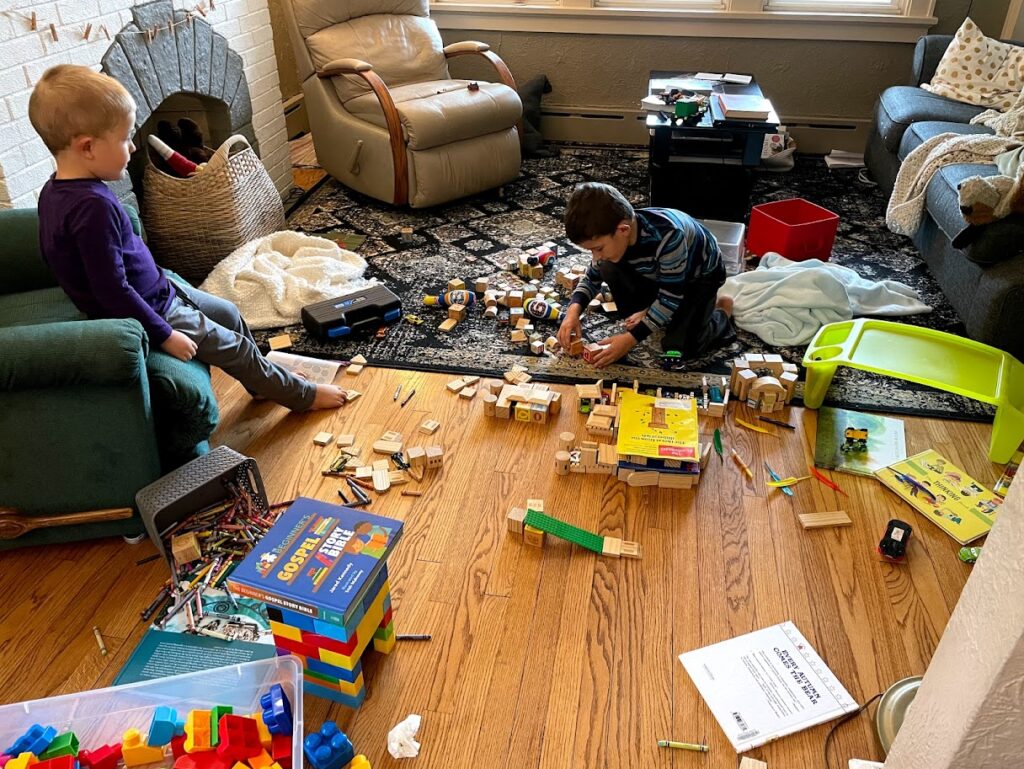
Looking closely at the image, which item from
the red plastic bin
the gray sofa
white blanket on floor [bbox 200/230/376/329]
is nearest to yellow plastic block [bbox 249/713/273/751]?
white blanket on floor [bbox 200/230/376/329]

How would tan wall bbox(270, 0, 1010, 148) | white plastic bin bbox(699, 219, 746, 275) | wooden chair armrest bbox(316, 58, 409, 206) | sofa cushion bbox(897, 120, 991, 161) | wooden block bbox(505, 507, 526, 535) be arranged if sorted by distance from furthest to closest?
1. tan wall bbox(270, 0, 1010, 148)
2. wooden chair armrest bbox(316, 58, 409, 206)
3. sofa cushion bbox(897, 120, 991, 161)
4. white plastic bin bbox(699, 219, 746, 275)
5. wooden block bbox(505, 507, 526, 535)

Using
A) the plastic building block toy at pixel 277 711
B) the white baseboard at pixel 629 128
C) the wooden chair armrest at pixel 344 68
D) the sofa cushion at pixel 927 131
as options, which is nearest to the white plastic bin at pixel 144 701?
the plastic building block toy at pixel 277 711

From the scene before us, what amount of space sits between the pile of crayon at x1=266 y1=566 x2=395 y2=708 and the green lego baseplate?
425mm

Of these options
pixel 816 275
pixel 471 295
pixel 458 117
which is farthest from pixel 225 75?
pixel 816 275

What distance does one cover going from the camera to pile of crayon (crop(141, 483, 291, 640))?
1.65 m

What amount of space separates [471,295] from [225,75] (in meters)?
1.46

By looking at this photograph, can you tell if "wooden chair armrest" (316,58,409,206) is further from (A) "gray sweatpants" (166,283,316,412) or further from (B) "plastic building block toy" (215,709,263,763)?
(B) "plastic building block toy" (215,709,263,763)

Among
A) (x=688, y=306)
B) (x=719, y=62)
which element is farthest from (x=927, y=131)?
(x=688, y=306)

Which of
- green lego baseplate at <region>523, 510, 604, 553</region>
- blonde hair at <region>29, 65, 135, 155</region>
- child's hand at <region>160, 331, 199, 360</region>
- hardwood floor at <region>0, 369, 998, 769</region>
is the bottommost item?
hardwood floor at <region>0, 369, 998, 769</region>

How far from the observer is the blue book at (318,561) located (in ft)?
4.35

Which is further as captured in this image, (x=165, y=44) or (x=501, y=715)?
(x=165, y=44)

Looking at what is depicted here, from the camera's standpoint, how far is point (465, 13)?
14.3ft

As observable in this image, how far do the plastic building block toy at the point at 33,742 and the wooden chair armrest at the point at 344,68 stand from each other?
283 centimetres

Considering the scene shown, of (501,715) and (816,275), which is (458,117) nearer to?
(816,275)
